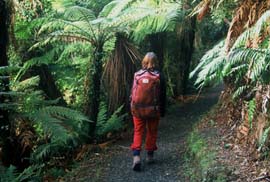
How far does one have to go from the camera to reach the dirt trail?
537 centimetres

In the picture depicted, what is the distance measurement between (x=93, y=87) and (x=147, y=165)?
1892 millimetres

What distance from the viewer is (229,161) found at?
475 cm

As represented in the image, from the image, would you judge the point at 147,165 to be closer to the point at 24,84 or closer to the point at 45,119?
the point at 45,119

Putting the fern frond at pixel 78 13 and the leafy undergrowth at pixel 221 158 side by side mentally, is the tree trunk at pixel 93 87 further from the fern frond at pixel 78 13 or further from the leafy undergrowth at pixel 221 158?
the leafy undergrowth at pixel 221 158

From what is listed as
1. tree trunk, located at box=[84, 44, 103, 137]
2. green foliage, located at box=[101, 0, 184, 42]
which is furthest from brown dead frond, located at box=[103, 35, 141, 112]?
tree trunk, located at box=[84, 44, 103, 137]

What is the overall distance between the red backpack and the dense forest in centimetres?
47

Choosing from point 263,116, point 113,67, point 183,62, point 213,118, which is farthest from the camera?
point 183,62

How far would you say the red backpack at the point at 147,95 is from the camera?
5.46 meters

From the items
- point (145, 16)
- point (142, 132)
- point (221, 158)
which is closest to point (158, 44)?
point (145, 16)

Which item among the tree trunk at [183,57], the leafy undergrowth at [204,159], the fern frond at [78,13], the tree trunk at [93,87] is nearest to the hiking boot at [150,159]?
the leafy undergrowth at [204,159]

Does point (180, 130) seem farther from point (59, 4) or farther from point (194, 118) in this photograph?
point (59, 4)

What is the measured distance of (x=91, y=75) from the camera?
7.11 metres

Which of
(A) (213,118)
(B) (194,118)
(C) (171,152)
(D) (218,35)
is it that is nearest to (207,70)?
(C) (171,152)

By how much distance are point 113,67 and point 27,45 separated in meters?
1.76
